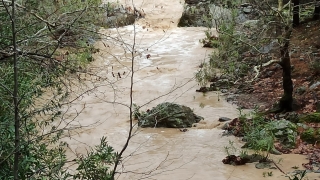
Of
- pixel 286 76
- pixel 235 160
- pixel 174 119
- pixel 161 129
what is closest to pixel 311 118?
pixel 286 76

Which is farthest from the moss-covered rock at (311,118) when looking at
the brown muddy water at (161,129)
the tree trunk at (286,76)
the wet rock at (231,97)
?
the wet rock at (231,97)

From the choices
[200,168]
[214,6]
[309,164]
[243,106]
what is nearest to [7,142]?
[200,168]

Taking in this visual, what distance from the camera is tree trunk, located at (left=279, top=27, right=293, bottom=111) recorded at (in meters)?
5.78

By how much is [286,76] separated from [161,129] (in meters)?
2.04

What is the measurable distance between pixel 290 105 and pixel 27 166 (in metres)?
4.74

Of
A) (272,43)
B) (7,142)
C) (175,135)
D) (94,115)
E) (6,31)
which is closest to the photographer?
(7,142)

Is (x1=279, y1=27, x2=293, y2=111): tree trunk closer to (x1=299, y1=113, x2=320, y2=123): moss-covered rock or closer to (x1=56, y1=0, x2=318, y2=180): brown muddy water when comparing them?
(x1=299, y1=113, x2=320, y2=123): moss-covered rock

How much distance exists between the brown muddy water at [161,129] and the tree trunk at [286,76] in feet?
2.98

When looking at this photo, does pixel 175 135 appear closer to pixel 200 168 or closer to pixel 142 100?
pixel 200 168

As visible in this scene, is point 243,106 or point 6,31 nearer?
point 6,31

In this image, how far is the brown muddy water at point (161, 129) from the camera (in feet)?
15.6

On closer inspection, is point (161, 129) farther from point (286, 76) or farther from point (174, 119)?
point (286, 76)

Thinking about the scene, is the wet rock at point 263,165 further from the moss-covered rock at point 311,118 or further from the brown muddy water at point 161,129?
the moss-covered rock at point 311,118

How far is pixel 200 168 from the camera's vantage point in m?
4.95
